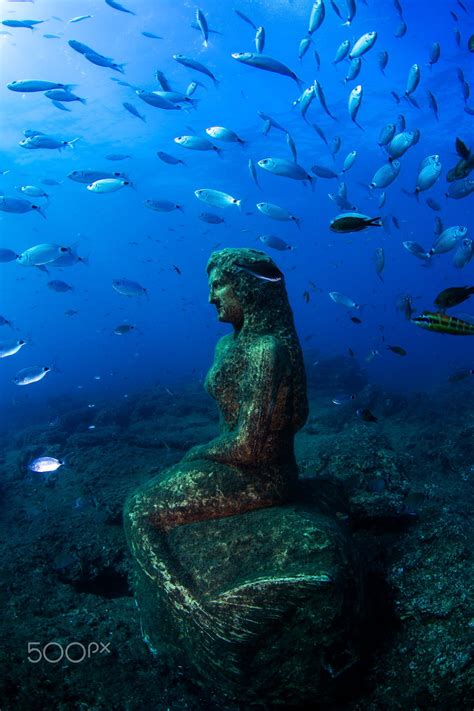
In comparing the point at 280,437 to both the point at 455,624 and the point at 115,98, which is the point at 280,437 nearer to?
the point at 455,624

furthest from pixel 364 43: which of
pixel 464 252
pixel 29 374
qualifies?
pixel 29 374

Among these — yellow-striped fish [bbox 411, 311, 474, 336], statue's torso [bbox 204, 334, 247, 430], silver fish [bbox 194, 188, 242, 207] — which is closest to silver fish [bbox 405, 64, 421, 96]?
silver fish [bbox 194, 188, 242, 207]

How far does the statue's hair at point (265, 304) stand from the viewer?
313cm

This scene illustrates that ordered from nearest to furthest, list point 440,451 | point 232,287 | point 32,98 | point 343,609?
point 343,609
point 232,287
point 440,451
point 32,98

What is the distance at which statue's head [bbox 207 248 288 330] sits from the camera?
10.3 ft

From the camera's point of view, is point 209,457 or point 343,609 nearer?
point 343,609

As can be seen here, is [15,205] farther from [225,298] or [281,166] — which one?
[225,298]

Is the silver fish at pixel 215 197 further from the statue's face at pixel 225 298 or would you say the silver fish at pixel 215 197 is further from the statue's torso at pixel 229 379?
the statue's torso at pixel 229 379

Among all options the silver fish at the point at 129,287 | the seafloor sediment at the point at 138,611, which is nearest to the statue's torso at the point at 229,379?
the seafloor sediment at the point at 138,611

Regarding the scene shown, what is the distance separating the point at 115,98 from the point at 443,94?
23.5 m

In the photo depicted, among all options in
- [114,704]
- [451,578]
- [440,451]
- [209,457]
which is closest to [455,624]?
[451,578]

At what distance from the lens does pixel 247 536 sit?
2740 millimetres

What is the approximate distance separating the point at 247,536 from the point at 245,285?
6.41ft

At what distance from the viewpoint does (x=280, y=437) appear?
9.86 ft
